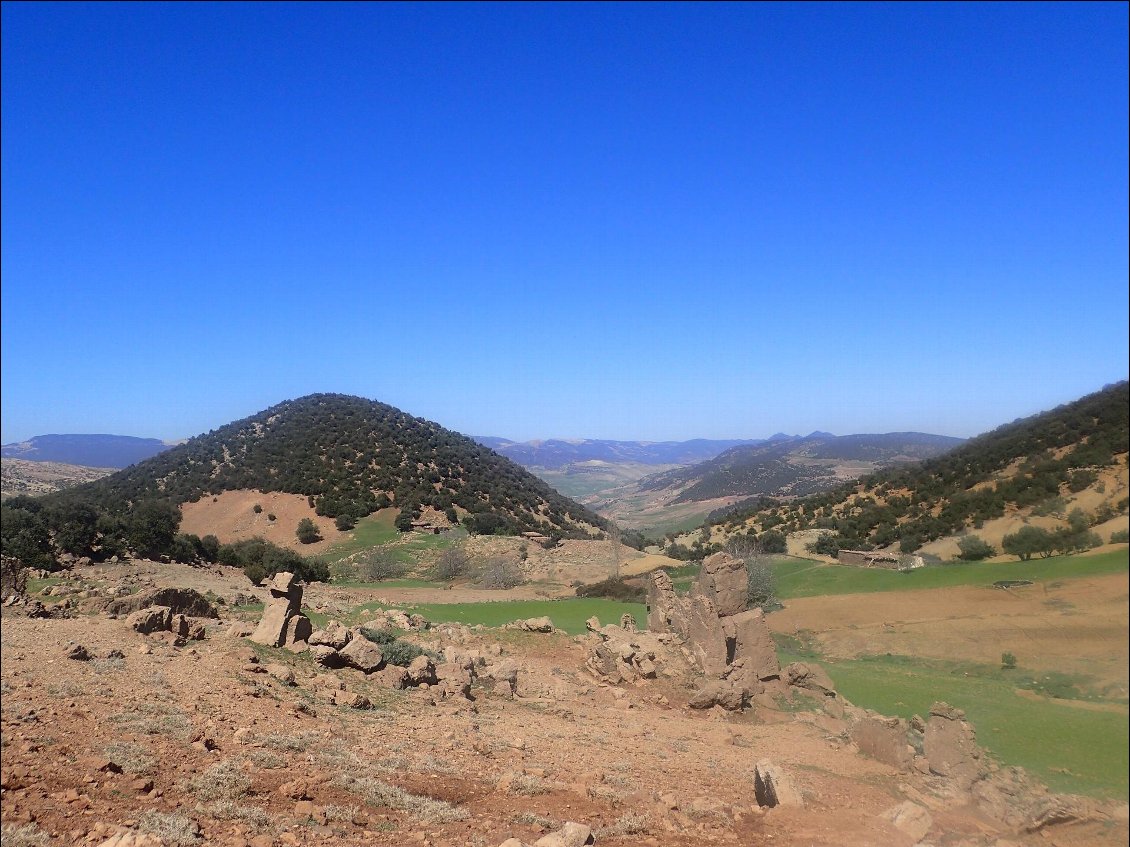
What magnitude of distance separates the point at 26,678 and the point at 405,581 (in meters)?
30.0

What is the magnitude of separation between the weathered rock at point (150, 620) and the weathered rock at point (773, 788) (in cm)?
1069

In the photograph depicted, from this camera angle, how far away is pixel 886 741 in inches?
284

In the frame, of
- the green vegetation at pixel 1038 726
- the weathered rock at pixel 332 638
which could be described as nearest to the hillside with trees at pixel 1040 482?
the green vegetation at pixel 1038 726

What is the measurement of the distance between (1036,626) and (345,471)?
43.8 meters

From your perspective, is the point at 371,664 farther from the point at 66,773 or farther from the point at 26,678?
the point at 66,773

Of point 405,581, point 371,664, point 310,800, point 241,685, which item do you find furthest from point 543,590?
point 310,800

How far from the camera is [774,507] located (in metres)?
38.4

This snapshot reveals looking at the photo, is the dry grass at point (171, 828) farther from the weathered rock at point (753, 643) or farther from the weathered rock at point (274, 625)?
the weathered rock at point (753, 643)

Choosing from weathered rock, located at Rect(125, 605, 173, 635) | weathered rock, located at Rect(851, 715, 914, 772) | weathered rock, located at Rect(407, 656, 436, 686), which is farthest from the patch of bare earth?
weathered rock, located at Rect(851, 715, 914, 772)

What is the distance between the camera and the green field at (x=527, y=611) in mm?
22998

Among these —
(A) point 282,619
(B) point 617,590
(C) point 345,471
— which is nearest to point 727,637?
(A) point 282,619

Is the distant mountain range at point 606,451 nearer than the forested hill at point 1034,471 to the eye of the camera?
No

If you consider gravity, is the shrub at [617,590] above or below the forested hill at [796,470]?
below

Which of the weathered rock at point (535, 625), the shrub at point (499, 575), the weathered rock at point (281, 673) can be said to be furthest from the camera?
the shrub at point (499, 575)
